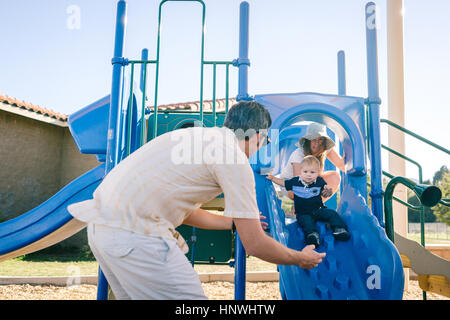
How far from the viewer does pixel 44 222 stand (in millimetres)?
3188

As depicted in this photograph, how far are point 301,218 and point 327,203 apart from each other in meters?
2.32

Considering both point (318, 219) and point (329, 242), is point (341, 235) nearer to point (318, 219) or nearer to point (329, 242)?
point (329, 242)

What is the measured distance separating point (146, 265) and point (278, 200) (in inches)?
86.6

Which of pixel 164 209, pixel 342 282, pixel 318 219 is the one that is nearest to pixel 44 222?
pixel 164 209

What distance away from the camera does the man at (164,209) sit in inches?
53.9

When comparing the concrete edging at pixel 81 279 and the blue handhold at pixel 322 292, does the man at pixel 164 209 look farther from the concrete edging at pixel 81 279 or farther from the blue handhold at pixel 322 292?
the concrete edging at pixel 81 279

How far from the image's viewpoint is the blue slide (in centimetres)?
233

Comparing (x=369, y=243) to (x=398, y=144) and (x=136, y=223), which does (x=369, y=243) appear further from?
(x=398, y=144)

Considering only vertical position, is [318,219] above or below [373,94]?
below

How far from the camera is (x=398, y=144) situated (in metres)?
5.89

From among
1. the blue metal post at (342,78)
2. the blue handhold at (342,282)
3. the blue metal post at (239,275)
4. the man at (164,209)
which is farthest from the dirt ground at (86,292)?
the man at (164,209)

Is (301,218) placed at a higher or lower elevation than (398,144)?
lower

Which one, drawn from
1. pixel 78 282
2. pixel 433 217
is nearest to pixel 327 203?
pixel 78 282

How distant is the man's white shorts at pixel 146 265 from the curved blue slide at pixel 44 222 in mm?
2005
